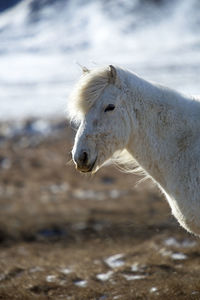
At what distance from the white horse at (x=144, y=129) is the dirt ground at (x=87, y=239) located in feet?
3.71

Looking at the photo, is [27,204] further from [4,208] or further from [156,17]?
[156,17]

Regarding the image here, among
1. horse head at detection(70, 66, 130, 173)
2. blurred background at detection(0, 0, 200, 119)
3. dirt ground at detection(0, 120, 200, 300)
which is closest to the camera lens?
horse head at detection(70, 66, 130, 173)

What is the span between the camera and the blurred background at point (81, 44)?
44.0 metres

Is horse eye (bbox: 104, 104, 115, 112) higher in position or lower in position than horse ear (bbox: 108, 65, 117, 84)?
lower

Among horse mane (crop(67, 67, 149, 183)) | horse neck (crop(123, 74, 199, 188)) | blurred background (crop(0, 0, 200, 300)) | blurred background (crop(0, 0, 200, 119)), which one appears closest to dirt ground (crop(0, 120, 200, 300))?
blurred background (crop(0, 0, 200, 300))

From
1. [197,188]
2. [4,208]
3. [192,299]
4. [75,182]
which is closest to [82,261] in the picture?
[192,299]

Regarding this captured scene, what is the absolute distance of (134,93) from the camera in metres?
5.04

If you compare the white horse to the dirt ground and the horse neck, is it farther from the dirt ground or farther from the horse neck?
the dirt ground

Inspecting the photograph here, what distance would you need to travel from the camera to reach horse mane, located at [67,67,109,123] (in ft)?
Answer: 16.2

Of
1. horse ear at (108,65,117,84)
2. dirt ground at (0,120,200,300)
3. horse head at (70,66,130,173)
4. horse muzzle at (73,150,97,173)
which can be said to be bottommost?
dirt ground at (0,120,200,300)

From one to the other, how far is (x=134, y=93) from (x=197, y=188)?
4.26 feet

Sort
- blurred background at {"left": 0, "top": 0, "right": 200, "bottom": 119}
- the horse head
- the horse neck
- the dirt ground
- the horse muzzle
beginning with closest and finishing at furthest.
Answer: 1. the horse muzzle
2. the horse head
3. the horse neck
4. the dirt ground
5. blurred background at {"left": 0, "top": 0, "right": 200, "bottom": 119}

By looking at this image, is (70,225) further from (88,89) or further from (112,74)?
(112,74)

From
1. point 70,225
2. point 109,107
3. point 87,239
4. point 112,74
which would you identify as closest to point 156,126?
point 109,107
